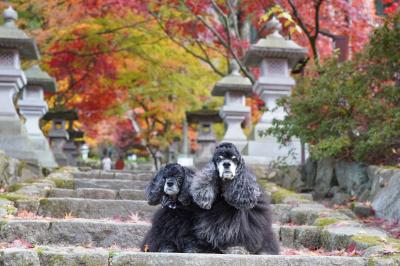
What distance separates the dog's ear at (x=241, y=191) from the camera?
12.7 feet

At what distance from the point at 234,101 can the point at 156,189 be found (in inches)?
355

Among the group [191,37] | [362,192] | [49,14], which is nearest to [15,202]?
[362,192]

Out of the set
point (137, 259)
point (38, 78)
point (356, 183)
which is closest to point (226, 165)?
point (137, 259)

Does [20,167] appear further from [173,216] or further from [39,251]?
[39,251]

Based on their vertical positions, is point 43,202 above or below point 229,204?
below

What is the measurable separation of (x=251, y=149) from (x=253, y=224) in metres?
6.49

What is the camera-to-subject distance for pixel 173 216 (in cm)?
414

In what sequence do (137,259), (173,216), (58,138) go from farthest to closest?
(58,138)
(173,216)
(137,259)

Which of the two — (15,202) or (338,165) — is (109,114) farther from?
(15,202)

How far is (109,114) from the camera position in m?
19.9

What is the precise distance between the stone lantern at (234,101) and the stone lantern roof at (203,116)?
255 cm

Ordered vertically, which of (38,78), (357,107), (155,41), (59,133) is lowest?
(357,107)

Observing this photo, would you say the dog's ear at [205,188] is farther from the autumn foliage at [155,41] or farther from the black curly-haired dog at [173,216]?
the autumn foliage at [155,41]

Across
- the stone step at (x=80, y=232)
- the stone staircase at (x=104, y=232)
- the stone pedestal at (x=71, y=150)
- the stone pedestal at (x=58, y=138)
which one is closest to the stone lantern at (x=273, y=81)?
the stone staircase at (x=104, y=232)
